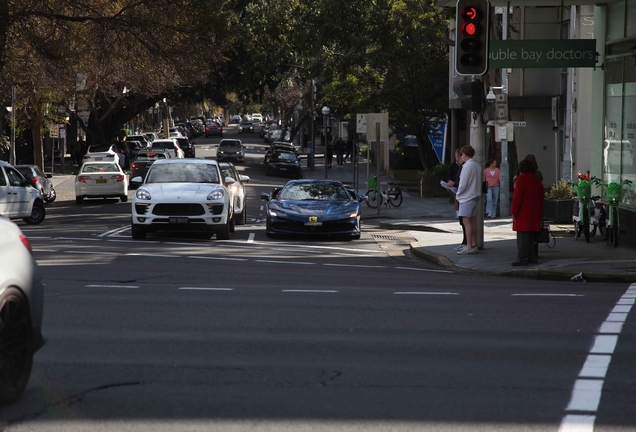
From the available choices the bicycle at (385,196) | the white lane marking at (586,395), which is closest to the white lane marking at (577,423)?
the white lane marking at (586,395)

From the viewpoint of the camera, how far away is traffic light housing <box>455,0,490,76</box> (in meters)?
15.4

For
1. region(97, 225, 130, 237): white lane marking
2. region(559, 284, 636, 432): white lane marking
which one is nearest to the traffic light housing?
region(559, 284, 636, 432): white lane marking

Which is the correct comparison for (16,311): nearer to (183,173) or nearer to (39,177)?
(183,173)

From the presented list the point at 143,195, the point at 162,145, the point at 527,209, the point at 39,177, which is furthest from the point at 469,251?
the point at 162,145

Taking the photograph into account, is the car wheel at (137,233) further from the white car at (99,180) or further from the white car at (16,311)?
the white car at (99,180)

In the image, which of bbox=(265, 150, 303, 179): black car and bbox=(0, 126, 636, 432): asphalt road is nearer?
bbox=(0, 126, 636, 432): asphalt road

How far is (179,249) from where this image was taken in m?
17.9

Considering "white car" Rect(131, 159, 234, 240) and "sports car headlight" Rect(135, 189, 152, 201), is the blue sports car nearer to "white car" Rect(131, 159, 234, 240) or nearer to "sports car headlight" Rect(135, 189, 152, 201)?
"white car" Rect(131, 159, 234, 240)

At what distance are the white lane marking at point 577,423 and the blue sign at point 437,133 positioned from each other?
3634 cm

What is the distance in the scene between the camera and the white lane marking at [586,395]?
6133 mm

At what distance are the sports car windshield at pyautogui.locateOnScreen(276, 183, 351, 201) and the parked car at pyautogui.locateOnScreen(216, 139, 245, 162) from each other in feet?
147

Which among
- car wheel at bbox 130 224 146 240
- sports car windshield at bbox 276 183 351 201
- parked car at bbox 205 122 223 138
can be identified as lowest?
car wheel at bbox 130 224 146 240

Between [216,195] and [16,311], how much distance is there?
1388cm

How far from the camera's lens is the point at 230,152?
66938mm
